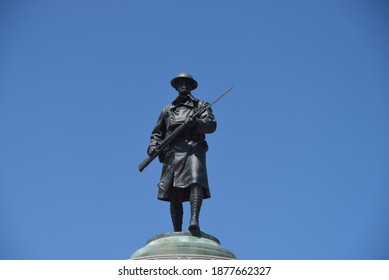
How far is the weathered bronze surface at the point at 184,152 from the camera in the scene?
754 inches

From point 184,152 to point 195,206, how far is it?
4.60 feet

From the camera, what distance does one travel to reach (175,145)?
64.8 ft

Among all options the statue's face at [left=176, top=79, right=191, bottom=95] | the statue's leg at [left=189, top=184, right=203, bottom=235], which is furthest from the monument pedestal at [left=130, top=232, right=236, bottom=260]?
the statue's face at [left=176, top=79, right=191, bottom=95]

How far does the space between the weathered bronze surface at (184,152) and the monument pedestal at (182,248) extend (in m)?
0.68

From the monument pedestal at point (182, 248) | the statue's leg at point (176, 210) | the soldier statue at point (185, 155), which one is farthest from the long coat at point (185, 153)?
the monument pedestal at point (182, 248)

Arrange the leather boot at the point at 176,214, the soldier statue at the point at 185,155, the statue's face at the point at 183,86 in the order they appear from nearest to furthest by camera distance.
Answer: the soldier statue at the point at 185,155 → the leather boot at the point at 176,214 → the statue's face at the point at 183,86

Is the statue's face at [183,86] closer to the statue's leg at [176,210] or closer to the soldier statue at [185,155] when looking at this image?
the soldier statue at [185,155]

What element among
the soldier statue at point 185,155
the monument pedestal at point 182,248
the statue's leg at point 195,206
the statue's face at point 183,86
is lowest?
the monument pedestal at point 182,248

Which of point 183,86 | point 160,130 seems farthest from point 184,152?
point 183,86

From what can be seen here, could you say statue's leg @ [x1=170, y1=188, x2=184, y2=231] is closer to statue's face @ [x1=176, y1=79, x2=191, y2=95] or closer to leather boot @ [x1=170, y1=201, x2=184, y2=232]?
leather boot @ [x1=170, y1=201, x2=184, y2=232]

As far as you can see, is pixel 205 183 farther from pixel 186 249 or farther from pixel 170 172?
pixel 186 249
